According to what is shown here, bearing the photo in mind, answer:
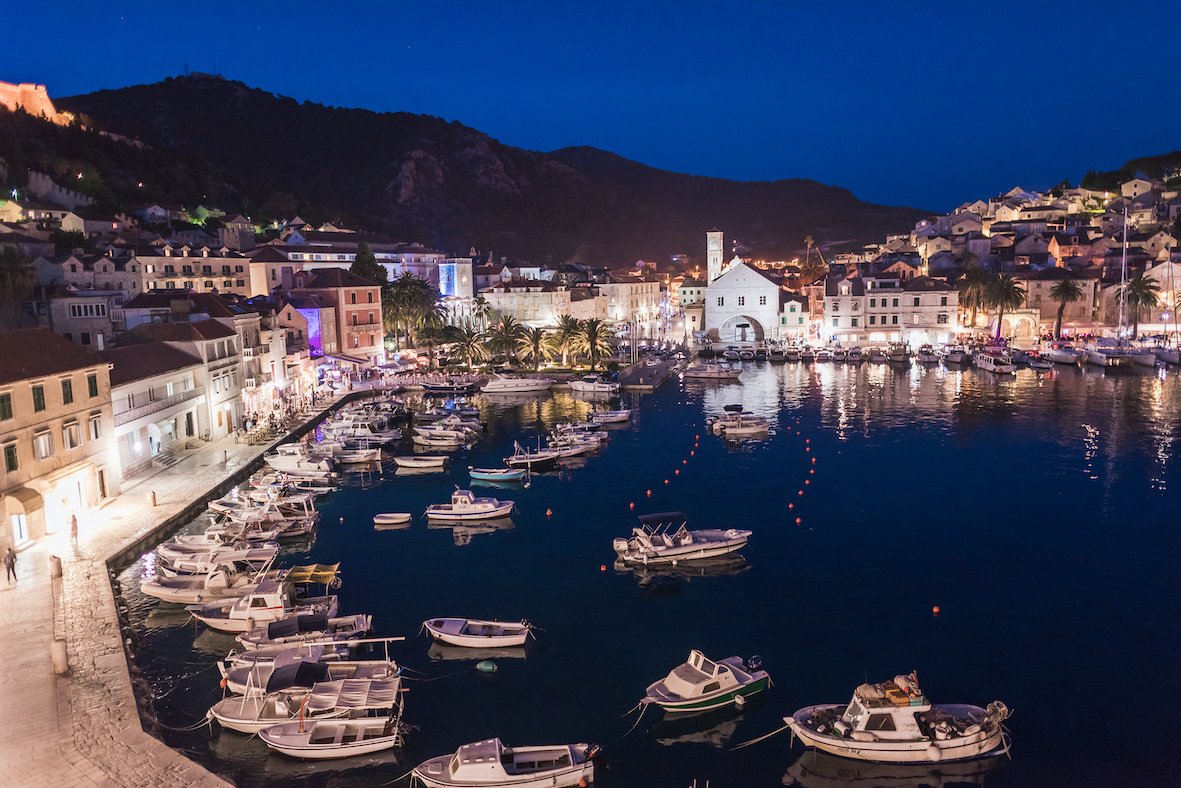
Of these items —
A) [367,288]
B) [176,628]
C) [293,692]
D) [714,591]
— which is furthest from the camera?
[367,288]

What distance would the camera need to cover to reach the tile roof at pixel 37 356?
29.5m

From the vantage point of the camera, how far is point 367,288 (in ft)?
274

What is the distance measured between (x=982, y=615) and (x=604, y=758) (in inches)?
582

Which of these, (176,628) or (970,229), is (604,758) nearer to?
(176,628)

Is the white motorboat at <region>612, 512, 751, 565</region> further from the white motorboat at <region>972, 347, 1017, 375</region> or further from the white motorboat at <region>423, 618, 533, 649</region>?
the white motorboat at <region>972, 347, 1017, 375</region>

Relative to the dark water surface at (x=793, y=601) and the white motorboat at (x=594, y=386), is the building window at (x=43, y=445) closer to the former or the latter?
the dark water surface at (x=793, y=601)

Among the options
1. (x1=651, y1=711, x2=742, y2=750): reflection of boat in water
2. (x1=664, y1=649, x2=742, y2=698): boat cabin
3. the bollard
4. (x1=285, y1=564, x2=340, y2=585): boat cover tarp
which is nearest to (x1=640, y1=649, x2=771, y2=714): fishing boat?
(x1=664, y1=649, x2=742, y2=698): boat cabin

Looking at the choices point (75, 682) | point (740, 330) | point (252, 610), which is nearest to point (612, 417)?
point (252, 610)

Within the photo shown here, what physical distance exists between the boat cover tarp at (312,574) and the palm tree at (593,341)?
55139 millimetres

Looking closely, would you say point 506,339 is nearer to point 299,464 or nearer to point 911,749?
point 299,464

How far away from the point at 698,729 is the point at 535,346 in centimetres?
6598

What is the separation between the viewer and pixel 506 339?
8575 cm

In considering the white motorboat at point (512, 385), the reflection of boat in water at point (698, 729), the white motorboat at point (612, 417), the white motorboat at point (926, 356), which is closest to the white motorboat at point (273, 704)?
the reflection of boat in water at point (698, 729)

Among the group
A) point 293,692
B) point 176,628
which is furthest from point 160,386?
point 293,692
